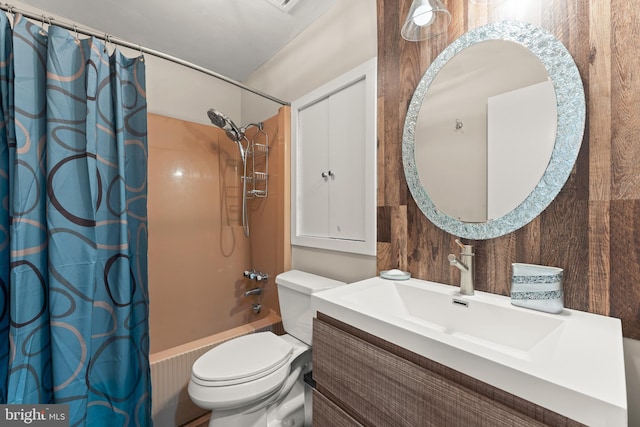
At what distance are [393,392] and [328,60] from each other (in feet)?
5.36

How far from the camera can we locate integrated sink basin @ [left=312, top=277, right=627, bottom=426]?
0.43m

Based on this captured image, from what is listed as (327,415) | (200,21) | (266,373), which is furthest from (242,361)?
(200,21)

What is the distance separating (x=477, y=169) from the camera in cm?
97

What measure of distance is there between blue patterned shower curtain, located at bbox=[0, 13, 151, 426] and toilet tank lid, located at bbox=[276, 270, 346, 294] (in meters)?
0.73

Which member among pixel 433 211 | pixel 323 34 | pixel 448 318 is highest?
pixel 323 34

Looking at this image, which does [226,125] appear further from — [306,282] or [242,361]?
[242,361]

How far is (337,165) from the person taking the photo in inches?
58.8

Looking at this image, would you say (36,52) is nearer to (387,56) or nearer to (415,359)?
(387,56)

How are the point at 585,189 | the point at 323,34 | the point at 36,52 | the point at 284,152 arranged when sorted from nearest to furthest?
the point at 585,189 → the point at 36,52 → the point at 323,34 → the point at 284,152

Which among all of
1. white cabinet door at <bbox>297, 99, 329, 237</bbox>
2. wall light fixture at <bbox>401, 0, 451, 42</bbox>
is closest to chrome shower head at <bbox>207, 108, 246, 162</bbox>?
white cabinet door at <bbox>297, 99, 329, 237</bbox>

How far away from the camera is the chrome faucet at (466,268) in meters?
0.91

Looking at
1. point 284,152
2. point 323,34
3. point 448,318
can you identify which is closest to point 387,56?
point 323,34

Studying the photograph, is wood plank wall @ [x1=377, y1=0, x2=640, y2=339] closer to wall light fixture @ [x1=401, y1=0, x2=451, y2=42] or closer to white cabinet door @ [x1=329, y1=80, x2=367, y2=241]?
wall light fixture @ [x1=401, y1=0, x2=451, y2=42]

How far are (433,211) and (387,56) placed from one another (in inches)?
30.5
